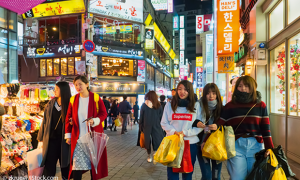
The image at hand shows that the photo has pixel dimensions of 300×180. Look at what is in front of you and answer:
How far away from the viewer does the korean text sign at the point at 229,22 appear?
10.6m

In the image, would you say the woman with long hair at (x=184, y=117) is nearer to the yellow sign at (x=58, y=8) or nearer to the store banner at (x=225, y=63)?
the store banner at (x=225, y=63)

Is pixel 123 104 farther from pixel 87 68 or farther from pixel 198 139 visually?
pixel 198 139

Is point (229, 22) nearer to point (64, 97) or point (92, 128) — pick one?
point (64, 97)

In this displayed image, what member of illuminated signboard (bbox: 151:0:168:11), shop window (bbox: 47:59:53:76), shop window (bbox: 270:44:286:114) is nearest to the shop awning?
shop window (bbox: 270:44:286:114)

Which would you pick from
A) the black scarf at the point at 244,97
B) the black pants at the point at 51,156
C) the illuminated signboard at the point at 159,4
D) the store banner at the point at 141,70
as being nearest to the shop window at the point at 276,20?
the black scarf at the point at 244,97

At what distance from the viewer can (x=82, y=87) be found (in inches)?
161

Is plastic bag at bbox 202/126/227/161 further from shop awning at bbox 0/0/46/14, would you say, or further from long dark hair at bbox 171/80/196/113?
shop awning at bbox 0/0/46/14

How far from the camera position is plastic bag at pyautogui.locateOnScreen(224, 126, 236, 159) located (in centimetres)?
320

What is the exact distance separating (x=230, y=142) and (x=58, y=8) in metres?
25.3

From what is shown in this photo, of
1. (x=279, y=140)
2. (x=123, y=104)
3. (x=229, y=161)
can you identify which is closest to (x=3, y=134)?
(x=229, y=161)

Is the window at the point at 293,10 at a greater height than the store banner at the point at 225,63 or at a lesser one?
greater

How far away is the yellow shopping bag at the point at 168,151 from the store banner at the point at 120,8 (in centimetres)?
2212

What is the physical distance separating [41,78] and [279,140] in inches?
928

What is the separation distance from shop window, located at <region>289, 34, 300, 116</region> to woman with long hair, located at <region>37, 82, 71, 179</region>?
18.4 ft
